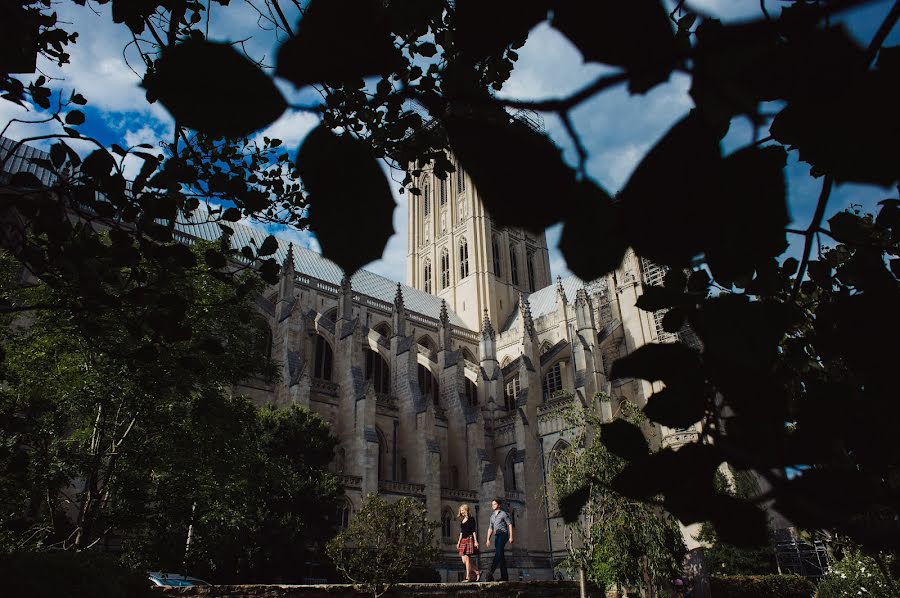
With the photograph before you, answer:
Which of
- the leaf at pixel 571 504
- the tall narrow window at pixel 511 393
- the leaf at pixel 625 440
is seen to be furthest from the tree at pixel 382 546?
the tall narrow window at pixel 511 393

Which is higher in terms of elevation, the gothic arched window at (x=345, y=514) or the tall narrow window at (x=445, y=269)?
the tall narrow window at (x=445, y=269)

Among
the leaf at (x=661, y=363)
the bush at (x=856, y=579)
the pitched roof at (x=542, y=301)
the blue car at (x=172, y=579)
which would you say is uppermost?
the pitched roof at (x=542, y=301)

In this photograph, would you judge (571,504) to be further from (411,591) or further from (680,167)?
(411,591)

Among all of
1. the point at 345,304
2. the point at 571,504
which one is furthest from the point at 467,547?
the point at 345,304

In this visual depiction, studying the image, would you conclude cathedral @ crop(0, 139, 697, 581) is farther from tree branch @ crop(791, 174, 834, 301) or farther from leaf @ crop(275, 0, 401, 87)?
leaf @ crop(275, 0, 401, 87)

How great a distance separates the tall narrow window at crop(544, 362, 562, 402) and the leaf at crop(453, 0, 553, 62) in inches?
1157

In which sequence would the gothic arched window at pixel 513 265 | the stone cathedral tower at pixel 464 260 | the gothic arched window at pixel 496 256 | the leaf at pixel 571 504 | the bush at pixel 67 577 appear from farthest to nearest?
1. the gothic arched window at pixel 513 265
2. the gothic arched window at pixel 496 256
3. the stone cathedral tower at pixel 464 260
4. the bush at pixel 67 577
5. the leaf at pixel 571 504

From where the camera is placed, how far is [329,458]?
17734 millimetres

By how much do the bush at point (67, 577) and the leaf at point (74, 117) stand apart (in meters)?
2.24

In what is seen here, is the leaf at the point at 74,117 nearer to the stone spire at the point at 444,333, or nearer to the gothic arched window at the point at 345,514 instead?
the gothic arched window at the point at 345,514

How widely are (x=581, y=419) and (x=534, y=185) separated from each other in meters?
14.8

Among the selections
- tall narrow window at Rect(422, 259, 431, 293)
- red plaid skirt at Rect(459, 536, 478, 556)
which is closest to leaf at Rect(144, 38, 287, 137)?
red plaid skirt at Rect(459, 536, 478, 556)

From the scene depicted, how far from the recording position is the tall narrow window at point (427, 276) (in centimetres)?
3959

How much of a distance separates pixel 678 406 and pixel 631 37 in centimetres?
49
